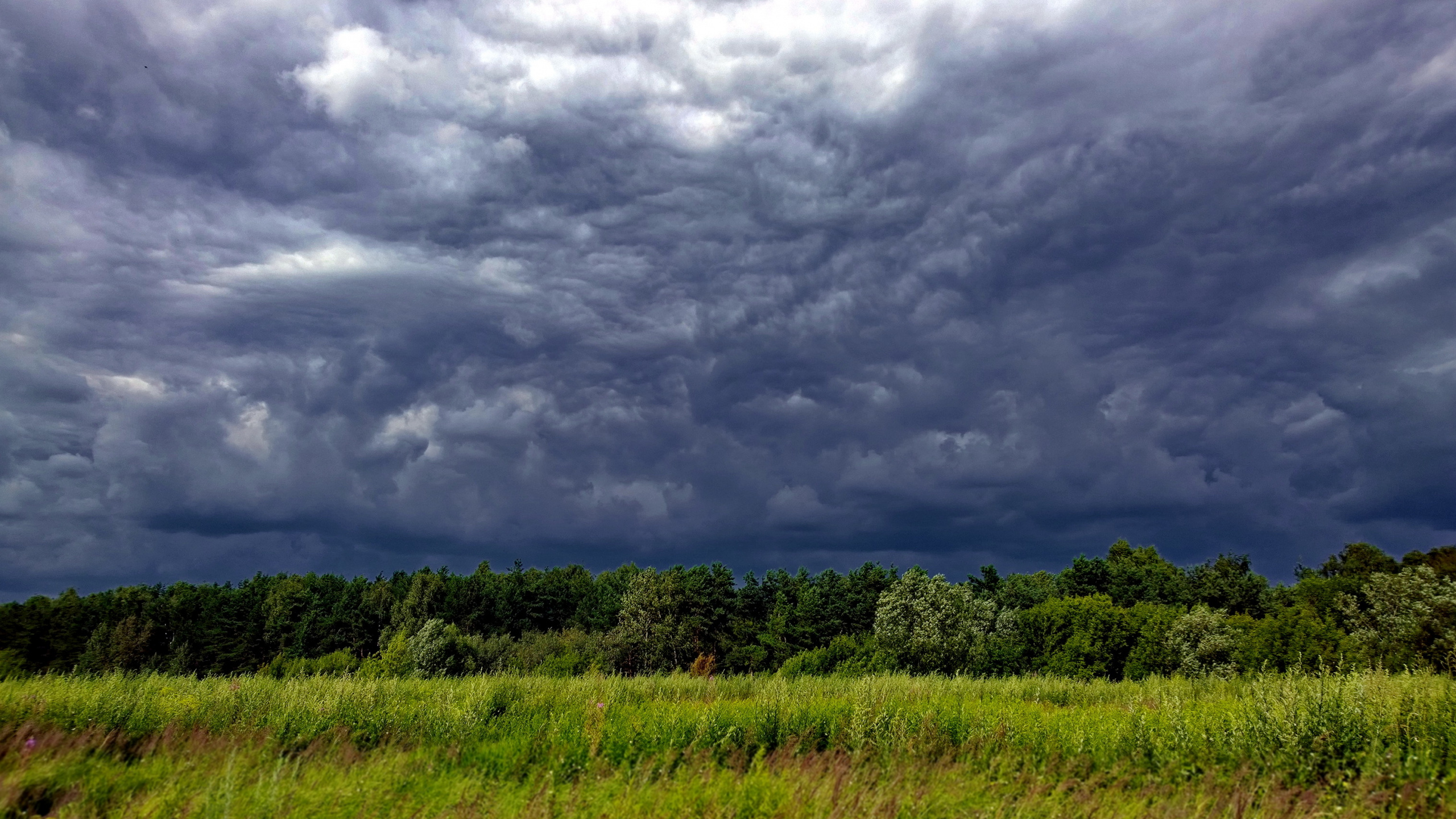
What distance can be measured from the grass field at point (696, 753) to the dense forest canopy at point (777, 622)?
1612cm

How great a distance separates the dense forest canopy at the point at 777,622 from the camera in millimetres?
51938

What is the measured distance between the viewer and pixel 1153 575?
85875mm

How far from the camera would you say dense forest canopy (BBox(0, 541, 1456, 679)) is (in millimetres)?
51938

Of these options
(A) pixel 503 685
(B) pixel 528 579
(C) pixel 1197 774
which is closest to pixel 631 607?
(B) pixel 528 579

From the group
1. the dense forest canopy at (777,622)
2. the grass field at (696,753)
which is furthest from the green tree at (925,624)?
the grass field at (696,753)

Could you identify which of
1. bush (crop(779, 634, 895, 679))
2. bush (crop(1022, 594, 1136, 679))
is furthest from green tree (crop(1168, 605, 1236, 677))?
bush (crop(779, 634, 895, 679))

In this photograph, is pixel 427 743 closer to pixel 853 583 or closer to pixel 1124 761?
pixel 1124 761

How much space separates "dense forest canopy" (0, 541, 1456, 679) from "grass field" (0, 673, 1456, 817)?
16.1 meters

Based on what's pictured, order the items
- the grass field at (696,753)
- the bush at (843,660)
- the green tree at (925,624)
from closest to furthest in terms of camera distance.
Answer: the grass field at (696,753), the bush at (843,660), the green tree at (925,624)

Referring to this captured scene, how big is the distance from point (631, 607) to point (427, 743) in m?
60.3

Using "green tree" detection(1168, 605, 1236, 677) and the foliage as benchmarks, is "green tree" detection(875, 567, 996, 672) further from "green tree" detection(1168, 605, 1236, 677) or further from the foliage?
the foliage

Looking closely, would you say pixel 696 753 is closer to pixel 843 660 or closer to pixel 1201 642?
pixel 843 660

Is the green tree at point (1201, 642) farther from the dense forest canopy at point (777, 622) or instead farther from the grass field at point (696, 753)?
the grass field at point (696, 753)

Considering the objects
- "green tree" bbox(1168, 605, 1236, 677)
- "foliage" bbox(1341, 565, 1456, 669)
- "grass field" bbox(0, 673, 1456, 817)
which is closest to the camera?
"grass field" bbox(0, 673, 1456, 817)
